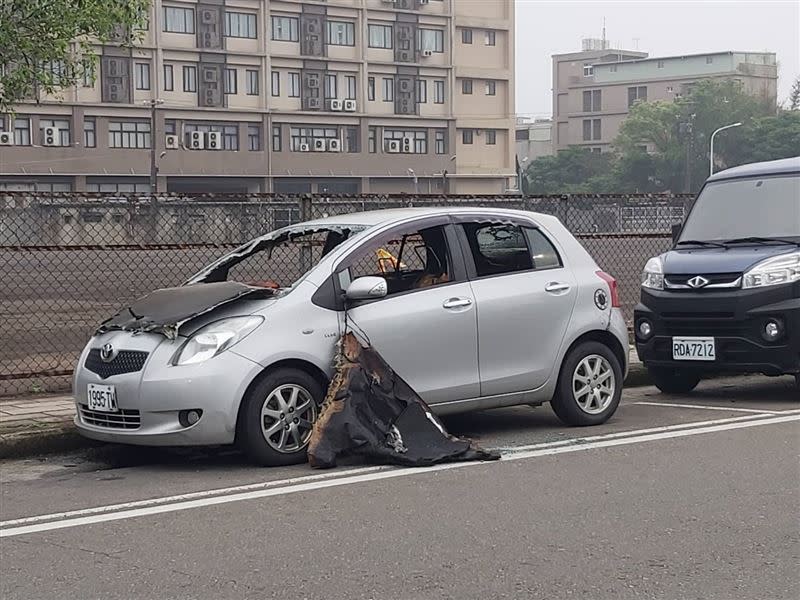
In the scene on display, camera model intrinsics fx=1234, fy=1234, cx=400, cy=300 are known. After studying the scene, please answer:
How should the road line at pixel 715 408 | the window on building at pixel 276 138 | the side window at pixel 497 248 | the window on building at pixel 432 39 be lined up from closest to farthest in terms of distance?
the side window at pixel 497 248
the road line at pixel 715 408
the window on building at pixel 276 138
the window on building at pixel 432 39

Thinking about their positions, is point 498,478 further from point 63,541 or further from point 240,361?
point 63,541

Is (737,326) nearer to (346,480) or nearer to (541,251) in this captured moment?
(541,251)

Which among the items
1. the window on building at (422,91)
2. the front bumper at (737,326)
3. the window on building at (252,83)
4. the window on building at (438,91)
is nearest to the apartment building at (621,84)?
the window on building at (438,91)

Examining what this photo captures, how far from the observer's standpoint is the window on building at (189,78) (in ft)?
232

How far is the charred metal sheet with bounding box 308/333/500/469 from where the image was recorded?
7941mm

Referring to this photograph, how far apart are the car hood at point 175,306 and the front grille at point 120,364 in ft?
0.56

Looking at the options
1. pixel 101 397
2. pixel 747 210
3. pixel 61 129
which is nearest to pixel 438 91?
pixel 61 129

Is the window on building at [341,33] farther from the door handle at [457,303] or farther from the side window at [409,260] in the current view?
the door handle at [457,303]

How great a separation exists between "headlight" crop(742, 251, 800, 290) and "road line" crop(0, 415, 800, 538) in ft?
4.03

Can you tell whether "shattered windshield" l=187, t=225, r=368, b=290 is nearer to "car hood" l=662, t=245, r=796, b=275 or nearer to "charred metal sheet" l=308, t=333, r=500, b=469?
"charred metal sheet" l=308, t=333, r=500, b=469

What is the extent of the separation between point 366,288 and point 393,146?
71623mm

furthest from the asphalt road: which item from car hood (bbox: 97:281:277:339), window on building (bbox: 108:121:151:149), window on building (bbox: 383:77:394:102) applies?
window on building (bbox: 383:77:394:102)

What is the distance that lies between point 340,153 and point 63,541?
2825 inches

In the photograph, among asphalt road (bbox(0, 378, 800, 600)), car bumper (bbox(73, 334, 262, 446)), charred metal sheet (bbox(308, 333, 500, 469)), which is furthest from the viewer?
charred metal sheet (bbox(308, 333, 500, 469))
